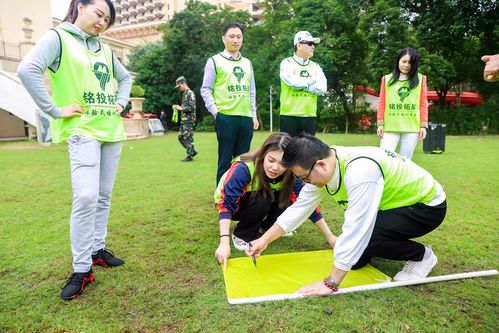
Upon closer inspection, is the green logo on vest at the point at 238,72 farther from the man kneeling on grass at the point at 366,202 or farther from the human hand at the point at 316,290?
the human hand at the point at 316,290

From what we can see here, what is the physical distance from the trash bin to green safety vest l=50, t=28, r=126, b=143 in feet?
28.6

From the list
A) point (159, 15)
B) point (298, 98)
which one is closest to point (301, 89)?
point (298, 98)

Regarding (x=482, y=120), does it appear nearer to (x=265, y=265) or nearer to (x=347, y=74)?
(x=347, y=74)

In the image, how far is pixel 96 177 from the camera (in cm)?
233

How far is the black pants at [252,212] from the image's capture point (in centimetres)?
294

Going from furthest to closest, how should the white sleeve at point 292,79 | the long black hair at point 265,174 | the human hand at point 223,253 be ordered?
the white sleeve at point 292,79, the long black hair at point 265,174, the human hand at point 223,253

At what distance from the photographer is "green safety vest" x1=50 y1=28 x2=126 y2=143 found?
222cm

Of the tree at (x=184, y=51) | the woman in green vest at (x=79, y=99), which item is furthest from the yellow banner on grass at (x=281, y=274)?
the tree at (x=184, y=51)

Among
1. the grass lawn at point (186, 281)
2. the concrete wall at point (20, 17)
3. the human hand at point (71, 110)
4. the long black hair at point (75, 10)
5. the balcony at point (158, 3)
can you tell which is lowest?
the grass lawn at point (186, 281)

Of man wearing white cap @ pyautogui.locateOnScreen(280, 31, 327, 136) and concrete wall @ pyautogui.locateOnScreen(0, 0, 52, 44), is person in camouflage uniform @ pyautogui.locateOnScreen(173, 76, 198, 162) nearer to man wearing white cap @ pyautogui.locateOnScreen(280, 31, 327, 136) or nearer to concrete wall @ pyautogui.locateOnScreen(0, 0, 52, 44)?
man wearing white cap @ pyautogui.locateOnScreen(280, 31, 327, 136)

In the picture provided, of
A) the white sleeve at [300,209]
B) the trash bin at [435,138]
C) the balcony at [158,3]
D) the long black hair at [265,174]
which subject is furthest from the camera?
the balcony at [158,3]

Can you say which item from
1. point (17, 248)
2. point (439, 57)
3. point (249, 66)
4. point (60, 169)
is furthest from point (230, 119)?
point (439, 57)

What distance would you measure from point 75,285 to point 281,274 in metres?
1.32

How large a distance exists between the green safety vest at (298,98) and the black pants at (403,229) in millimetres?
Answer: 2130
